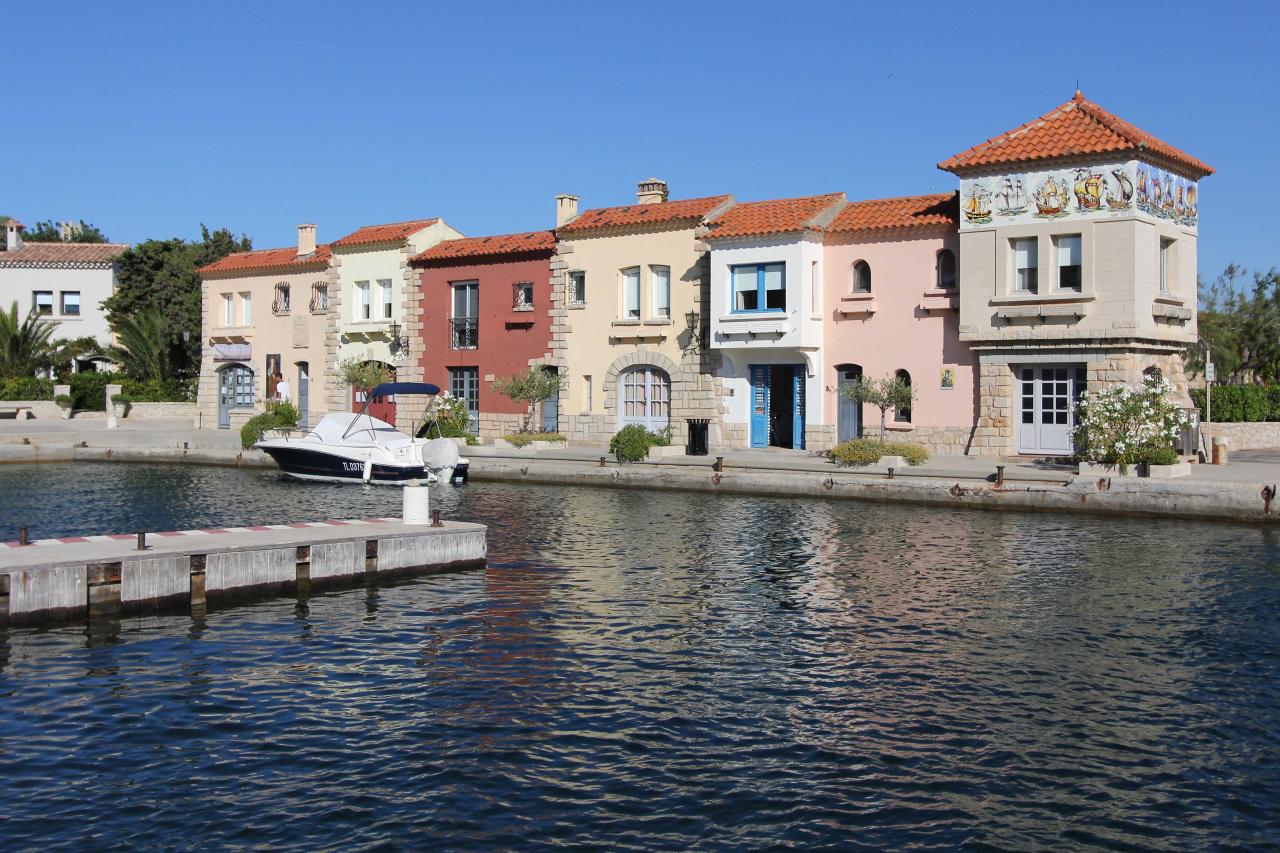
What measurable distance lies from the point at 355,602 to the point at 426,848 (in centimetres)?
926

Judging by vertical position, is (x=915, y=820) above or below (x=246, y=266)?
below

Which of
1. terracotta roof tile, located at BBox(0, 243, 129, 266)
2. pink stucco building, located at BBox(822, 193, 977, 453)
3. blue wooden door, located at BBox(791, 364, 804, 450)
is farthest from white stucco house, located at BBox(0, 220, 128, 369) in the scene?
pink stucco building, located at BBox(822, 193, 977, 453)

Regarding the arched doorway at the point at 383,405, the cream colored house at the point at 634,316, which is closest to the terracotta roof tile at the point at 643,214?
the cream colored house at the point at 634,316

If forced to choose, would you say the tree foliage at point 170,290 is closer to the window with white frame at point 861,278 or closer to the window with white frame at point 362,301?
the window with white frame at point 362,301

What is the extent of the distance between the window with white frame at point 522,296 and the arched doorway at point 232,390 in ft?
49.0

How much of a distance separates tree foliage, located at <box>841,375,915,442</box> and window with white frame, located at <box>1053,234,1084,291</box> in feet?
16.4

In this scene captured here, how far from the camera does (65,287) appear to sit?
216ft

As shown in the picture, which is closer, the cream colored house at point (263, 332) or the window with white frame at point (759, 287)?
the window with white frame at point (759, 287)

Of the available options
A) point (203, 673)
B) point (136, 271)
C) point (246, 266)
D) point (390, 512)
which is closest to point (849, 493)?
point (390, 512)

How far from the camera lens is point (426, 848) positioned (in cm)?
965

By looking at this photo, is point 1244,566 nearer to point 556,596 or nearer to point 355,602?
point 556,596

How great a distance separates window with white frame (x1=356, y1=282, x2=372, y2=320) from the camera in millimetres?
51375

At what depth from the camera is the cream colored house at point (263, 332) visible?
52656mm

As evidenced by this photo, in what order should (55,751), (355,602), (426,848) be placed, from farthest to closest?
1. (355,602)
2. (55,751)
3. (426,848)
